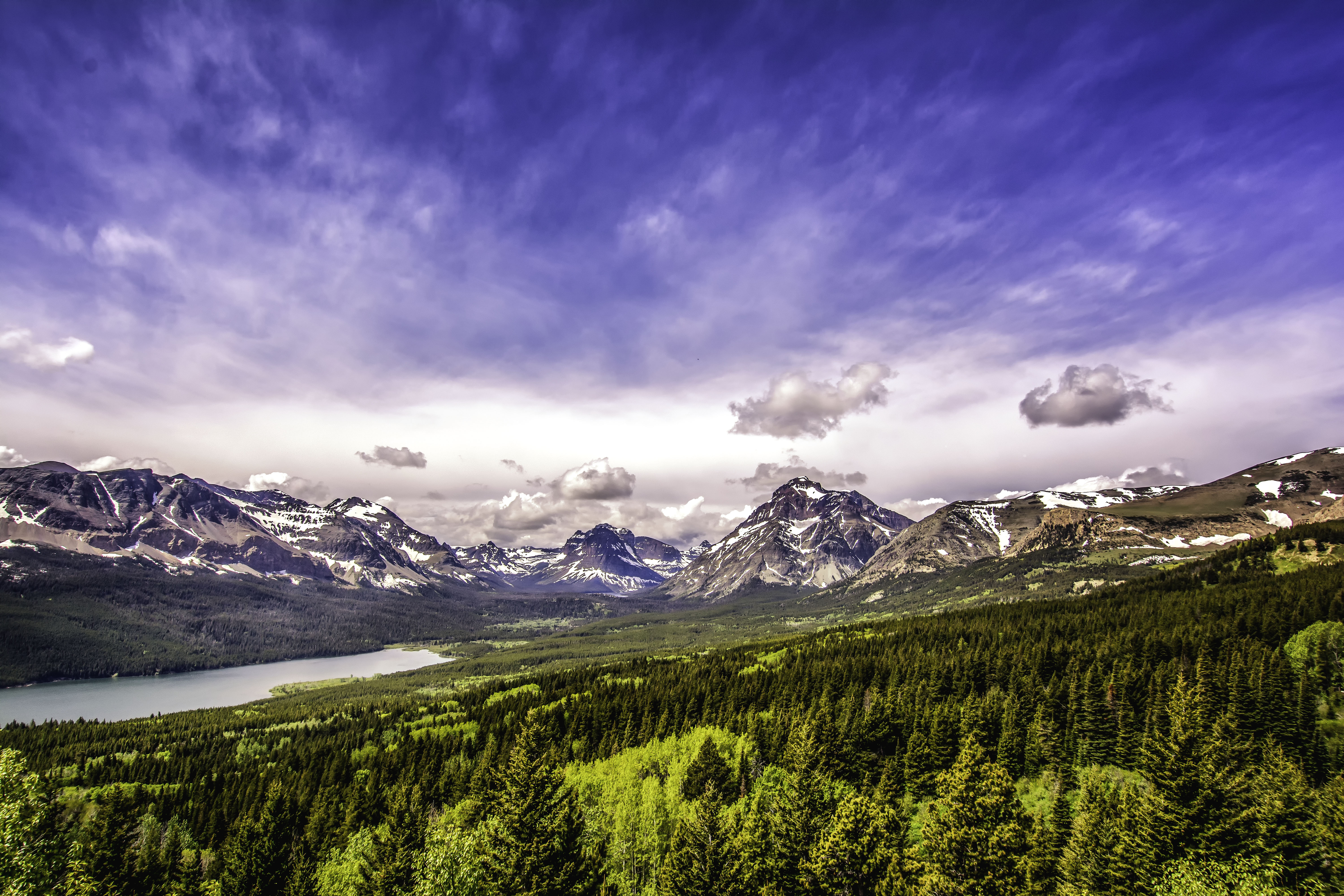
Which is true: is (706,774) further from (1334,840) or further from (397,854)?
(1334,840)

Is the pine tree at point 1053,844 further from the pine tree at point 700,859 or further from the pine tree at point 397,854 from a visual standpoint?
the pine tree at point 397,854

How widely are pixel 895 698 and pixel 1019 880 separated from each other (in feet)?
189

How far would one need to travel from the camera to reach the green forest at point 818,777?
37.7 meters

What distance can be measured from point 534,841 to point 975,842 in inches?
1124

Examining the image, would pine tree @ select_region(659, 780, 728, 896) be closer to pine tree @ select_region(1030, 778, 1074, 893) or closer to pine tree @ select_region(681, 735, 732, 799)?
pine tree @ select_region(1030, 778, 1074, 893)

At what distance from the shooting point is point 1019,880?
36.8 metres

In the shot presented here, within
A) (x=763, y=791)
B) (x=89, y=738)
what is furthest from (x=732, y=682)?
(x=89, y=738)

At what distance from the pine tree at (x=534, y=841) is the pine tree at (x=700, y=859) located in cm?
575

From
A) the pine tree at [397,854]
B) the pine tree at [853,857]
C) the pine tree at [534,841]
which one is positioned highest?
the pine tree at [534,841]

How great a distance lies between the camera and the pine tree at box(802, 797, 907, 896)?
37.2 metres

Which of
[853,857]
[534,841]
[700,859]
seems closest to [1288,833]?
[853,857]

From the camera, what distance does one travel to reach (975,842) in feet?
123

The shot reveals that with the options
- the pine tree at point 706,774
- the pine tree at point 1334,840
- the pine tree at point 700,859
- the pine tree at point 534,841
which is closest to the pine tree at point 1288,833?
the pine tree at point 1334,840

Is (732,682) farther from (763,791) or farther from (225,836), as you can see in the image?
(225,836)
